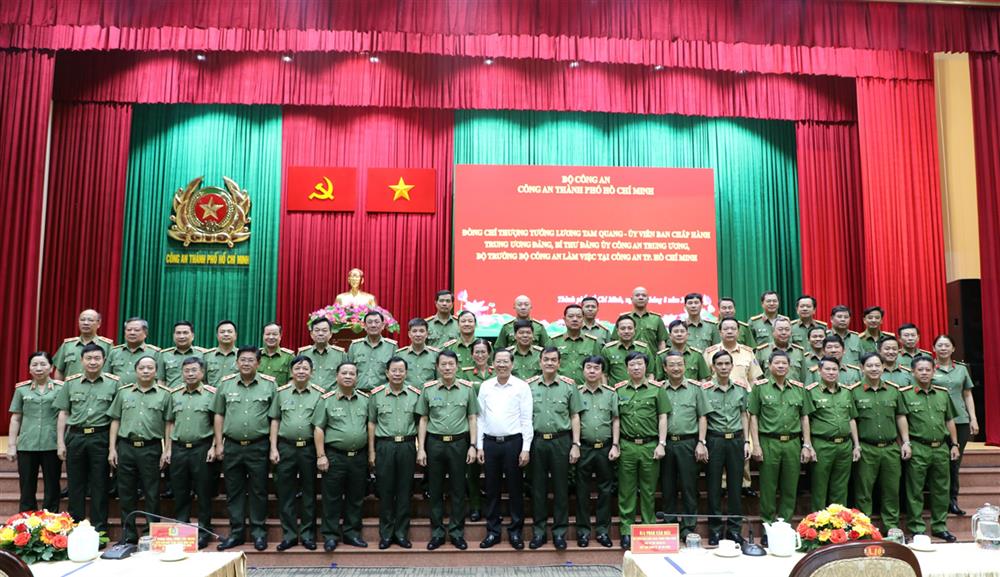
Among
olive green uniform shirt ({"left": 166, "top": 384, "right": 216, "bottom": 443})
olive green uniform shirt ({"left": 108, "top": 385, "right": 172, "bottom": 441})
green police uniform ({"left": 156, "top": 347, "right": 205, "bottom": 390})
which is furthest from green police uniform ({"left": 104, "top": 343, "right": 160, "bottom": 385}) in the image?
olive green uniform shirt ({"left": 166, "top": 384, "right": 216, "bottom": 443})

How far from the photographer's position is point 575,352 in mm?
5941

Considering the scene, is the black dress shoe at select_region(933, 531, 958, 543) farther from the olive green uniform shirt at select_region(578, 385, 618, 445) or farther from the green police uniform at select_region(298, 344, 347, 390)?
the green police uniform at select_region(298, 344, 347, 390)

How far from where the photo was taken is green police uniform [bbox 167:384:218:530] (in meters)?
5.04

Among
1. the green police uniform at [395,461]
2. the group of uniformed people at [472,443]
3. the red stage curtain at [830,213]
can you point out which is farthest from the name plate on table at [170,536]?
the red stage curtain at [830,213]

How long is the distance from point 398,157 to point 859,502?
5869 mm

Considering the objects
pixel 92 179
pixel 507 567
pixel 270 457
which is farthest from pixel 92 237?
pixel 507 567

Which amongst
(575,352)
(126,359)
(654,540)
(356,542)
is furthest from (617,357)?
(126,359)

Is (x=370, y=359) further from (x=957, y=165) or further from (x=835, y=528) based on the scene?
(x=957, y=165)

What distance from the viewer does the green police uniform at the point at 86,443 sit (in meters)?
5.07

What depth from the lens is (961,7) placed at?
248 inches

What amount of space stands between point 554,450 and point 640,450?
569 millimetres

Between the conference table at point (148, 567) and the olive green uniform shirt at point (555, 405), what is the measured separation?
2505 millimetres

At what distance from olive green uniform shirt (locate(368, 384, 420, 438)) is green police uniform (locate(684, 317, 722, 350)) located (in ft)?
7.75

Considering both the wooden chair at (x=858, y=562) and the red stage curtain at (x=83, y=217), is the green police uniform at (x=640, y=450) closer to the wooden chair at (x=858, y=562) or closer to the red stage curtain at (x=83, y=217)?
the wooden chair at (x=858, y=562)
